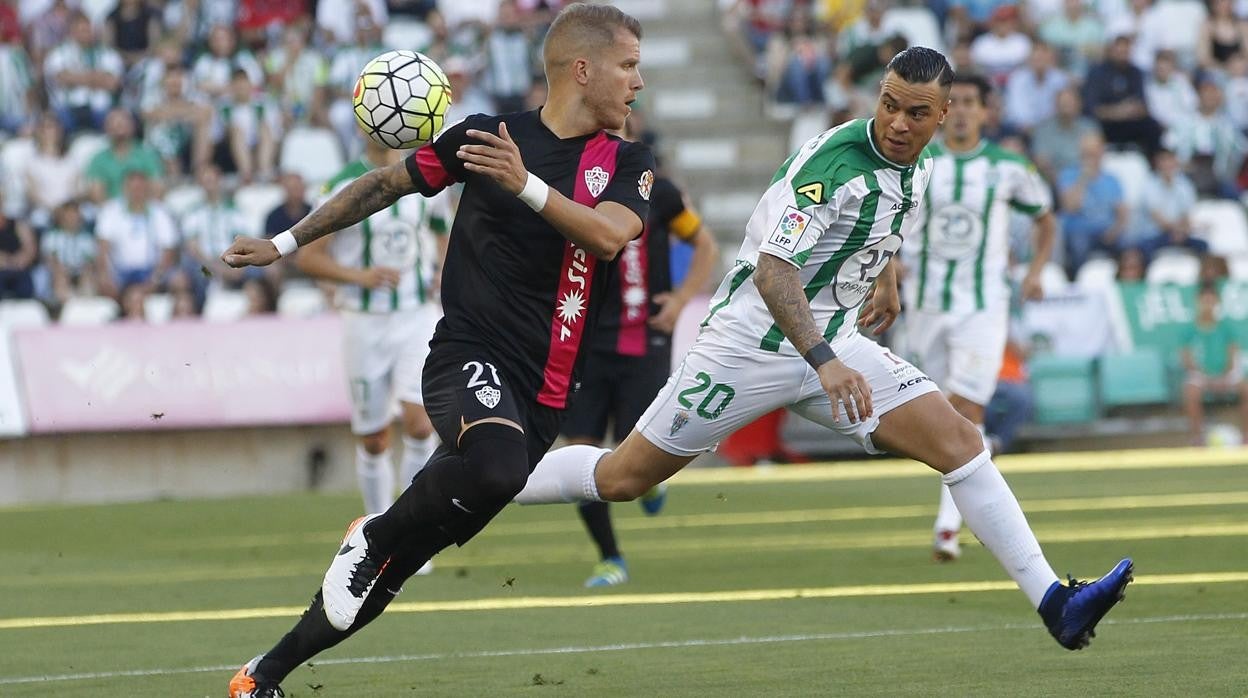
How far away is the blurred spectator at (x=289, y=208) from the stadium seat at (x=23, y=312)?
256cm

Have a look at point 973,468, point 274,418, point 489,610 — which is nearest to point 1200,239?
point 274,418

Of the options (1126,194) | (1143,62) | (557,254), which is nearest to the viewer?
(557,254)

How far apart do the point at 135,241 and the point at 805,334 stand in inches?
586

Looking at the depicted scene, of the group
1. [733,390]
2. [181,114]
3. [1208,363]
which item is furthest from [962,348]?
[181,114]

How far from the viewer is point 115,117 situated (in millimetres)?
21594

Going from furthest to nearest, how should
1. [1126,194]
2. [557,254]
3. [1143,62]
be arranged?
1. [1143,62]
2. [1126,194]
3. [557,254]

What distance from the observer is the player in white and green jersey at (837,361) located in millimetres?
6938

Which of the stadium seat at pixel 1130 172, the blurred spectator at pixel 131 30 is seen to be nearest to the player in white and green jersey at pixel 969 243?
the stadium seat at pixel 1130 172

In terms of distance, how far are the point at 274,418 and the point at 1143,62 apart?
1076cm

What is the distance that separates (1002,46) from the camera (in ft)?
75.0

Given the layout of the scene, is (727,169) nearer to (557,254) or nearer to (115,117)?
(115,117)

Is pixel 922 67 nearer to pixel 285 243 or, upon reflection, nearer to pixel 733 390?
pixel 733 390

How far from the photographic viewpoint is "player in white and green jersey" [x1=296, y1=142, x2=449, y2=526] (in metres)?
12.0

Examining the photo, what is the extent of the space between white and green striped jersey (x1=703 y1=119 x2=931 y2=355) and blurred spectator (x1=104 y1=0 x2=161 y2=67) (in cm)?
1770
